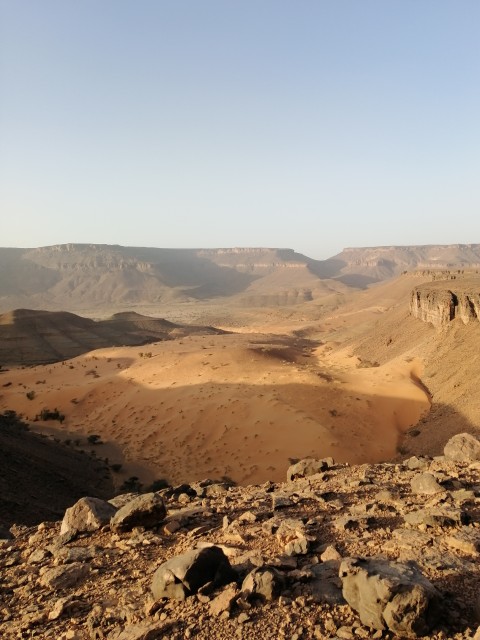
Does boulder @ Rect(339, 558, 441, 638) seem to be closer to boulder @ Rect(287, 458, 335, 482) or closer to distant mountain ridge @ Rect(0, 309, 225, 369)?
boulder @ Rect(287, 458, 335, 482)

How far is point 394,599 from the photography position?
4102 millimetres

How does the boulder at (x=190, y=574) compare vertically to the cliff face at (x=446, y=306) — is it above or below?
below

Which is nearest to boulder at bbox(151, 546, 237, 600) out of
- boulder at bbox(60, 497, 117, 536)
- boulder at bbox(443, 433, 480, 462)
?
boulder at bbox(60, 497, 117, 536)

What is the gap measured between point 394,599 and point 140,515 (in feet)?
14.6

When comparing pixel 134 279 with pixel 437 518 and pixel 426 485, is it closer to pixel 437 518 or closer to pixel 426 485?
pixel 426 485

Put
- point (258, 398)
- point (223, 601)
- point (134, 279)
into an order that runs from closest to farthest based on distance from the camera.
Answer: point (223, 601) < point (258, 398) < point (134, 279)

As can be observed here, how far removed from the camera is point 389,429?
20.7 metres

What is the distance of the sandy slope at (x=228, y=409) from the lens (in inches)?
733

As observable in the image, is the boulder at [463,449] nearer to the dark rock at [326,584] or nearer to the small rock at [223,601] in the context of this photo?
the dark rock at [326,584]

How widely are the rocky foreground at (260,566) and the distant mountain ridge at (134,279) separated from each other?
123 meters

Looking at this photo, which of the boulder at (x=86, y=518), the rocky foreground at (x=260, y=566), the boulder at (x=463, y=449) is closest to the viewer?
the rocky foreground at (x=260, y=566)

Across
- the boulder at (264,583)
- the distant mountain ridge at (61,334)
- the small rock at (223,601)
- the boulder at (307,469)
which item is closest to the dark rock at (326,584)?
the boulder at (264,583)

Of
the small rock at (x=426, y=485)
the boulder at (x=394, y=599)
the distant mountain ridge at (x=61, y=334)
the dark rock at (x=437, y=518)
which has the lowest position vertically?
the distant mountain ridge at (x=61, y=334)

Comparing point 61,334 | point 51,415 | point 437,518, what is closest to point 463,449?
point 437,518
